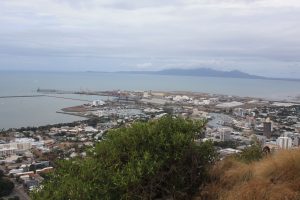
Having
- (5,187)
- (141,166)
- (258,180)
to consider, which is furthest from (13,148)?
(258,180)

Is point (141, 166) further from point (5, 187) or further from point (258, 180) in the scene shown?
point (5, 187)

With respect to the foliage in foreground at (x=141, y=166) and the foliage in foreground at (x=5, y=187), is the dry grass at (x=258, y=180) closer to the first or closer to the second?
the foliage in foreground at (x=141, y=166)

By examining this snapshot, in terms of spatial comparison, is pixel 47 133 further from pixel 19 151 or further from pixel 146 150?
pixel 146 150

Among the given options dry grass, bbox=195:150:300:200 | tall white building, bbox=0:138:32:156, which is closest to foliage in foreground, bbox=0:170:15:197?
tall white building, bbox=0:138:32:156

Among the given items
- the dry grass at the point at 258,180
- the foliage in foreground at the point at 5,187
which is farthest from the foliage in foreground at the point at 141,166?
the foliage in foreground at the point at 5,187

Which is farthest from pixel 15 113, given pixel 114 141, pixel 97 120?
pixel 114 141

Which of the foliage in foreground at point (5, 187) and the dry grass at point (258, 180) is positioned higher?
the dry grass at point (258, 180)
